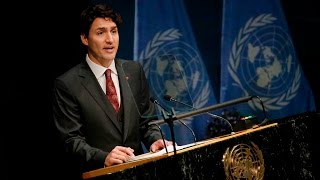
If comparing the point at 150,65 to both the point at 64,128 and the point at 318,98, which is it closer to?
the point at 64,128

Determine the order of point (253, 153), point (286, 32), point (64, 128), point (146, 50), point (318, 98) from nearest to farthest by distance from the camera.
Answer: point (253, 153) < point (64, 128) < point (146, 50) < point (286, 32) < point (318, 98)

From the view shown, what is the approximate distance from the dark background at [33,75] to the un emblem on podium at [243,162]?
186 centimetres

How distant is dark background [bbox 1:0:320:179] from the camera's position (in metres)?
3.18

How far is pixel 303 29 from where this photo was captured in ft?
16.7

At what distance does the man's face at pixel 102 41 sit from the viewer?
8.39ft

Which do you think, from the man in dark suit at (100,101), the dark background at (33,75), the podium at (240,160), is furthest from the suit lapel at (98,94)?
the dark background at (33,75)

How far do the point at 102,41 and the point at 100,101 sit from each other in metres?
0.39

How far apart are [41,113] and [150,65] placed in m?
1.51

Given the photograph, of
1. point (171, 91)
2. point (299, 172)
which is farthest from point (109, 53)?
point (299, 172)

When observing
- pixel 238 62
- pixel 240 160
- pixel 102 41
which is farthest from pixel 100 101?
pixel 238 62

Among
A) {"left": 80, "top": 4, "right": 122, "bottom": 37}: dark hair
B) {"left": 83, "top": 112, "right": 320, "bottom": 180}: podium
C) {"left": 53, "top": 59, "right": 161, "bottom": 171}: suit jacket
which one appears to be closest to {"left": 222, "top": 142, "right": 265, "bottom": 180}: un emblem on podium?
{"left": 83, "top": 112, "right": 320, "bottom": 180}: podium

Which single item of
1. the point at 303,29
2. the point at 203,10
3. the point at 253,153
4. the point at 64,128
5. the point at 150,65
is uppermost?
the point at 203,10

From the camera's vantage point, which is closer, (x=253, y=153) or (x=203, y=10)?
(x=253, y=153)

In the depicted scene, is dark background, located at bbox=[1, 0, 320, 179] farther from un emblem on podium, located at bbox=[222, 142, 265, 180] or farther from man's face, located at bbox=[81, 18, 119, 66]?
un emblem on podium, located at bbox=[222, 142, 265, 180]
